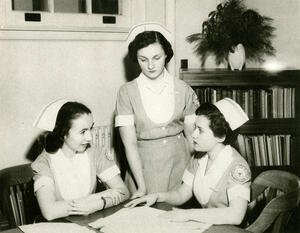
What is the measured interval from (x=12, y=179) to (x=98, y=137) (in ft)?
3.63

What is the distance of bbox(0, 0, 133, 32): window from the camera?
10.0ft

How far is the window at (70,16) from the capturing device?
10.0ft

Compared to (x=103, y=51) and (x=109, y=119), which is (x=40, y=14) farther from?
(x=109, y=119)

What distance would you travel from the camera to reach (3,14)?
9.93ft

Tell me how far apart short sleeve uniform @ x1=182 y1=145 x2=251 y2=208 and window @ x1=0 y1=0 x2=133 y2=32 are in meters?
1.70

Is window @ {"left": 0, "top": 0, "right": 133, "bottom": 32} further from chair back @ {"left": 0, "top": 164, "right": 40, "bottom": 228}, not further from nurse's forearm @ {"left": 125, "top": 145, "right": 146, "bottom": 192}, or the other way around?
nurse's forearm @ {"left": 125, "top": 145, "right": 146, "bottom": 192}

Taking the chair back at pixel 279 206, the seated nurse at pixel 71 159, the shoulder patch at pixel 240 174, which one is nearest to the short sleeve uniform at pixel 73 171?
the seated nurse at pixel 71 159

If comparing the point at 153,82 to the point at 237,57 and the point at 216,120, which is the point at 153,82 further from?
the point at 237,57

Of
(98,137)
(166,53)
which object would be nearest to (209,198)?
(166,53)

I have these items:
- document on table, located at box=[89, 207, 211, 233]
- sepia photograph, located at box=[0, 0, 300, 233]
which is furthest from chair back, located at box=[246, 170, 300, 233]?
document on table, located at box=[89, 207, 211, 233]

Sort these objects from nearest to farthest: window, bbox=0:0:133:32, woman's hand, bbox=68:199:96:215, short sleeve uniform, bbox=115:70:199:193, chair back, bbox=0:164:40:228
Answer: woman's hand, bbox=68:199:96:215
chair back, bbox=0:164:40:228
short sleeve uniform, bbox=115:70:199:193
window, bbox=0:0:133:32

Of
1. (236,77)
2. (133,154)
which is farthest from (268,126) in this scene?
(133,154)

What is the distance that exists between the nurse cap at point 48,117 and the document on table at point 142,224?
570 mm

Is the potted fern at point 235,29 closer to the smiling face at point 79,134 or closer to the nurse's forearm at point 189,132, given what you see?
the nurse's forearm at point 189,132
